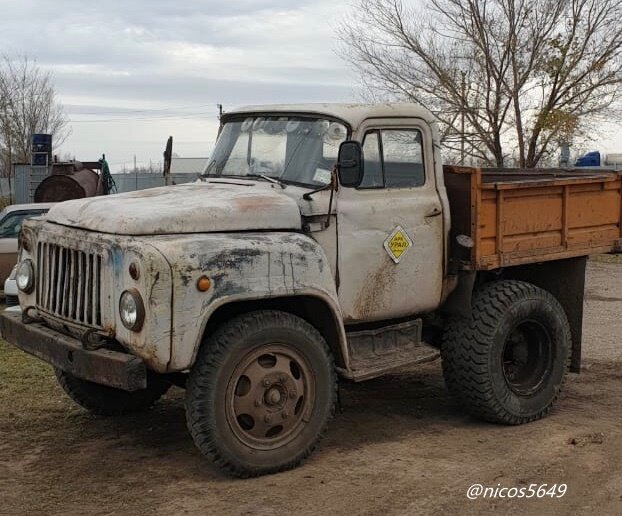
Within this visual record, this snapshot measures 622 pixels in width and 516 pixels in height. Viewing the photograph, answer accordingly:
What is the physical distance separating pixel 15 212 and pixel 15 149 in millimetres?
28295

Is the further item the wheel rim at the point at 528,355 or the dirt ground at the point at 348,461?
the wheel rim at the point at 528,355

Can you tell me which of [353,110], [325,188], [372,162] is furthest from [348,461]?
[353,110]

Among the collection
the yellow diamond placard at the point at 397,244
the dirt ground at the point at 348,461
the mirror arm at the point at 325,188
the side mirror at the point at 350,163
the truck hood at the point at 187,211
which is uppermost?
the side mirror at the point at 350,163

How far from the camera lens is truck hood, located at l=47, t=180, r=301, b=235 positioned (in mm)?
5238

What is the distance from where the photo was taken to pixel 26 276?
6.02 metres

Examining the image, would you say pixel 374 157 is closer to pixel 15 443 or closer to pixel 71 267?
pixel 71 267

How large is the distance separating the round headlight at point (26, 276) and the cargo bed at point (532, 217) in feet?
Result: 9.36

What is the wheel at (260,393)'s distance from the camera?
5.16 meters

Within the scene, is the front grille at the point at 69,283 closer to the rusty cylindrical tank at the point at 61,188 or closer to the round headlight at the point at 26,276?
the round headlight at the point at 26,276

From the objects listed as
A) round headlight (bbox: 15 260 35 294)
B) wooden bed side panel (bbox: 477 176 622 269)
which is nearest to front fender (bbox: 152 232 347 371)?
round headlight (bbox: 15 260 35 294)

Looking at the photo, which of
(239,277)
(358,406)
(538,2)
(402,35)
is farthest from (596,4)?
(239,277)

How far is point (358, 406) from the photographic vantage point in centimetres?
711

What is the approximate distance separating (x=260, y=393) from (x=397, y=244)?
57.5 inches

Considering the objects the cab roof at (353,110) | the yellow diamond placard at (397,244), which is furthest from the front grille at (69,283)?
the yellow diamond placard at (397,244)
